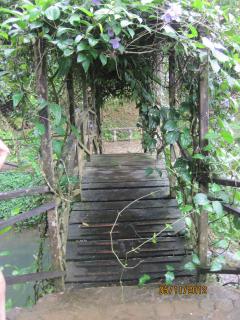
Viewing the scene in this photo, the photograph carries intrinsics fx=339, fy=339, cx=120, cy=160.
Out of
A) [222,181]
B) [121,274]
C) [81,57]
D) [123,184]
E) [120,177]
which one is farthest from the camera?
[120,177]

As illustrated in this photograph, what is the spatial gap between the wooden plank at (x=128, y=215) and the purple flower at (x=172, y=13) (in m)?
2.06

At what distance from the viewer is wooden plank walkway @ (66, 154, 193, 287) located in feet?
9.46

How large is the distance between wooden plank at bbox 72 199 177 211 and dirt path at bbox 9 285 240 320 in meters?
1.22

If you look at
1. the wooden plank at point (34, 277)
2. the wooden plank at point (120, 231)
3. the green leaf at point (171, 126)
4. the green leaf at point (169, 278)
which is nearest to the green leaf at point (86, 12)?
the green leaf at point (171, 126)

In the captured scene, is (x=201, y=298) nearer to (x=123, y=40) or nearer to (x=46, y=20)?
(x=123, y=40)

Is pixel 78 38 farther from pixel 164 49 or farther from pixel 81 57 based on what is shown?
pixel 164 49

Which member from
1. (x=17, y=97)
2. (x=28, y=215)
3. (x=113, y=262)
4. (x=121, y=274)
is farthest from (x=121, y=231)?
(x=17, y=97)

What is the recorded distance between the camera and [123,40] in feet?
8.15

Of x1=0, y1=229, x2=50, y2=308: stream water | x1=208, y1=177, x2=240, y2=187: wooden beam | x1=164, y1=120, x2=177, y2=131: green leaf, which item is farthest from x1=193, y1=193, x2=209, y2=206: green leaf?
x1=0, y1=229, x2=50, y2=308: stream water

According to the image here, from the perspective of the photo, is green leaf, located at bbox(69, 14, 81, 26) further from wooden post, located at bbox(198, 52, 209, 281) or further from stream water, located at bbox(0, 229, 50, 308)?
stream water, located at bbox(0, 229, 50, 308)

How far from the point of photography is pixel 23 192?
2336 mm

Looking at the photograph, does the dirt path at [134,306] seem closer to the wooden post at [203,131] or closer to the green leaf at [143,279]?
the green leaf at [143,279]

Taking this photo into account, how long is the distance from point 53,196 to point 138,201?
1.49 metres
